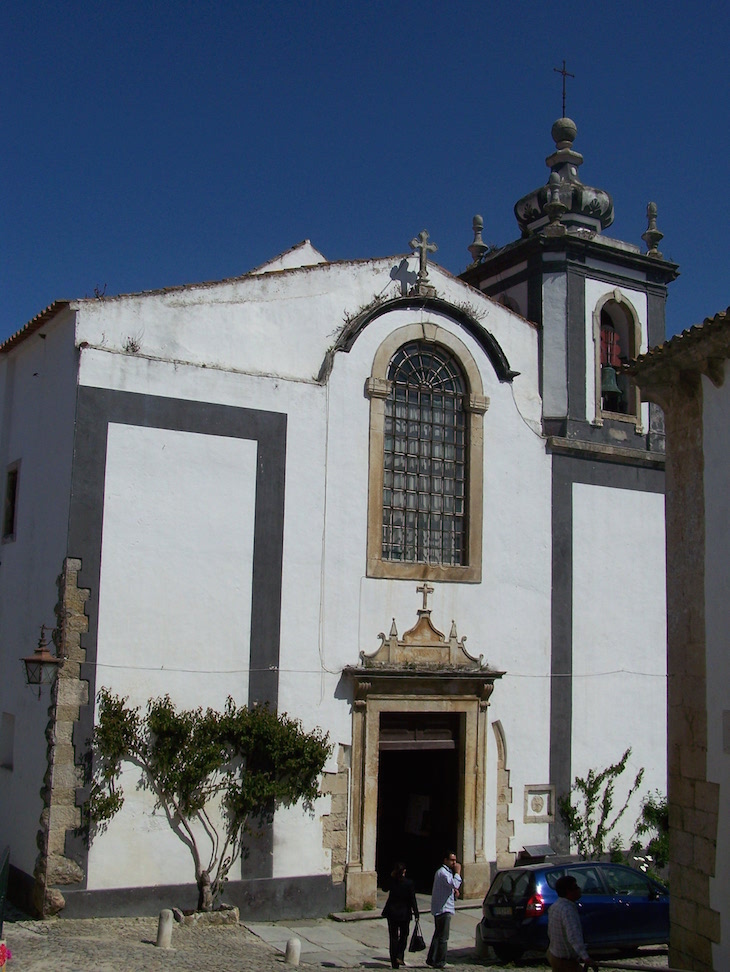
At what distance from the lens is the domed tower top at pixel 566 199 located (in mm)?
18766

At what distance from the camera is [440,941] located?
39.1 ft

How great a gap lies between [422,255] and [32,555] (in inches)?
285

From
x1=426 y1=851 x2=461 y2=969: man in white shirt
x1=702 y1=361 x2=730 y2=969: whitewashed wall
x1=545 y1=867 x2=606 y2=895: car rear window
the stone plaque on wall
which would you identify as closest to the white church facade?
the stone plaque on wall

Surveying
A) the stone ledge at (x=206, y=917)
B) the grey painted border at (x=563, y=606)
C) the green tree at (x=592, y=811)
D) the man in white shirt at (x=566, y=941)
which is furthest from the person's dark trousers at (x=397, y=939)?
A: the green tree at (x=592, y=811)

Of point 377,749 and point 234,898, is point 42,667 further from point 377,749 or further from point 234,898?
point 377,749

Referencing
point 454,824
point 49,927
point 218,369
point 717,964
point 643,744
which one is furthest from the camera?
point 643,744

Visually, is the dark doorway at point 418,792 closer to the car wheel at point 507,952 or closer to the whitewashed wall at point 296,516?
the whitewashed wall at point 296,516

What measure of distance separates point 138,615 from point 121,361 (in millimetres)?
3248

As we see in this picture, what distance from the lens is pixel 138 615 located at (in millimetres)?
13570

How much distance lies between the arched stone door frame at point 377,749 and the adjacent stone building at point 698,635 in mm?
4993

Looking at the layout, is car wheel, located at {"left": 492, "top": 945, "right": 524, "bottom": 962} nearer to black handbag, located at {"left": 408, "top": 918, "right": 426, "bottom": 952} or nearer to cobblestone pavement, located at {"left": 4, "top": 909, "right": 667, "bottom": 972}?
cobblestone pavement, located at {"left": 4, "top": 909, "right": 667, "bottom": 972}

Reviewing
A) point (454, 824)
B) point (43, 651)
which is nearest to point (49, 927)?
point (43, 651)

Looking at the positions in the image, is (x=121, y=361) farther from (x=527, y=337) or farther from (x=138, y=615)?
(x=527, y=337)

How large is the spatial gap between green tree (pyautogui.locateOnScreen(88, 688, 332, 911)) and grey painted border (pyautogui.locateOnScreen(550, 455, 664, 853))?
13.1ft
